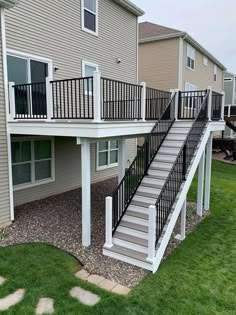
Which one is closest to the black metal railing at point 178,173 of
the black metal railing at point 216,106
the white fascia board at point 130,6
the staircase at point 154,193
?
the staircase at point 154,193

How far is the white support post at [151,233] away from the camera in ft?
16.8

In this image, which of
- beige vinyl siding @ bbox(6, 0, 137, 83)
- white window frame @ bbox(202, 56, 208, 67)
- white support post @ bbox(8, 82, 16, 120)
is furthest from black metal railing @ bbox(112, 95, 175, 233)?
white window frame @ bbox(202, 56, 208, 67)

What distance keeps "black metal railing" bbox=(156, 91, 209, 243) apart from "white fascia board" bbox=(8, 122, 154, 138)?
1337 millimetres

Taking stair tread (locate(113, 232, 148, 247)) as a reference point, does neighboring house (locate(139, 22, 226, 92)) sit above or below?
above

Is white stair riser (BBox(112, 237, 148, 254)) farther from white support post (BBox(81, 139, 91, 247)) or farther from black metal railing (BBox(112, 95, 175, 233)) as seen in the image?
white support post (BBox(81, 139, 91, 247))

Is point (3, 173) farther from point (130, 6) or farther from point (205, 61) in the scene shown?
point (205, 61)

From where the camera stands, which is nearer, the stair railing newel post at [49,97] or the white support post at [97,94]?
the white support post at [97,94]

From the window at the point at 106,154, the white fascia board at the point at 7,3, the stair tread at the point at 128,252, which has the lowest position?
the stair tread at the point at 128,252

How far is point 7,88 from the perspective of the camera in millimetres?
6914

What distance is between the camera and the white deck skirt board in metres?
5.50

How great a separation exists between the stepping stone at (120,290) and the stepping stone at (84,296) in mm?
341

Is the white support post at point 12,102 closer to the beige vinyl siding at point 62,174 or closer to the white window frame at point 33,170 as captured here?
the white window frame at point 33,170

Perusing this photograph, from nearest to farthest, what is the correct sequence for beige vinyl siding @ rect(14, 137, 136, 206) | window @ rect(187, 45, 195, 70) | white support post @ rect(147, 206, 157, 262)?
white support post @ rect(147, 206, 157, 262), beige vinyl siding @ rect(14, 137, 136, 206), window @ rect(187, 45, 195, 70)

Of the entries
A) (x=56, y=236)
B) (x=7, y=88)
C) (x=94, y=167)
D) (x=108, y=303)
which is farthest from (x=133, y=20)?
(x=108, y=303)
